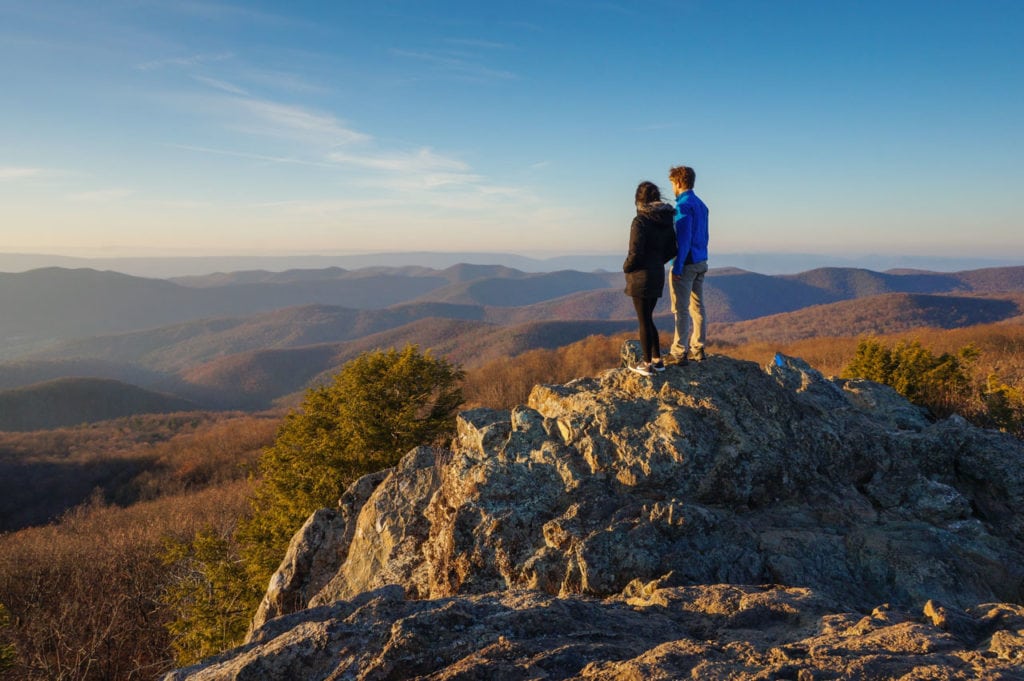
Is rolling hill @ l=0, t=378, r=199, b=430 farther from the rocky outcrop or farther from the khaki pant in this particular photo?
the khaki pant

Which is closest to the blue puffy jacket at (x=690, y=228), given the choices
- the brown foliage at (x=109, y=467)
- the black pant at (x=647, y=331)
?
the black pant at (x=647, y=331)

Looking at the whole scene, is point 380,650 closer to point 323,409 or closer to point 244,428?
point 323,409

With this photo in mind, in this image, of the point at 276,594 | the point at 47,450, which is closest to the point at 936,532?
the point at 276,594

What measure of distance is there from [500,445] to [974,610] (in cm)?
538

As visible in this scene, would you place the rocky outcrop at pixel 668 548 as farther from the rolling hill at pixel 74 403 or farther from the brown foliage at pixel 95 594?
the rolling hill at pixel 74 403

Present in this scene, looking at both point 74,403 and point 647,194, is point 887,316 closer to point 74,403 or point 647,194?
point 647,194

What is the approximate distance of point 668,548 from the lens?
19.6 feet

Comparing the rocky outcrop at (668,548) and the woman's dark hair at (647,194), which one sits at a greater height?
the woman's dark hair at (647,194)

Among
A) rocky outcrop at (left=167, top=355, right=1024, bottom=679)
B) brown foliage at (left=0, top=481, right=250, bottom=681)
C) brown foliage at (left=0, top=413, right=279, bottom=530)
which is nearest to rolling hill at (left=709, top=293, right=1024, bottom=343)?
brown foliage at (left=0, top=413, right=279, bottom=530)

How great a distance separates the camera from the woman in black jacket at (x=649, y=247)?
7.92 metres

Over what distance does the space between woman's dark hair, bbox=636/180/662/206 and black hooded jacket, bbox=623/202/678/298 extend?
0.12 meters

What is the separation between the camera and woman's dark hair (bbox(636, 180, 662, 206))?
810 cm

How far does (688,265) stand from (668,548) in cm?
445

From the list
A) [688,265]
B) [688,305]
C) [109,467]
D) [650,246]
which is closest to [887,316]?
[688,305]
